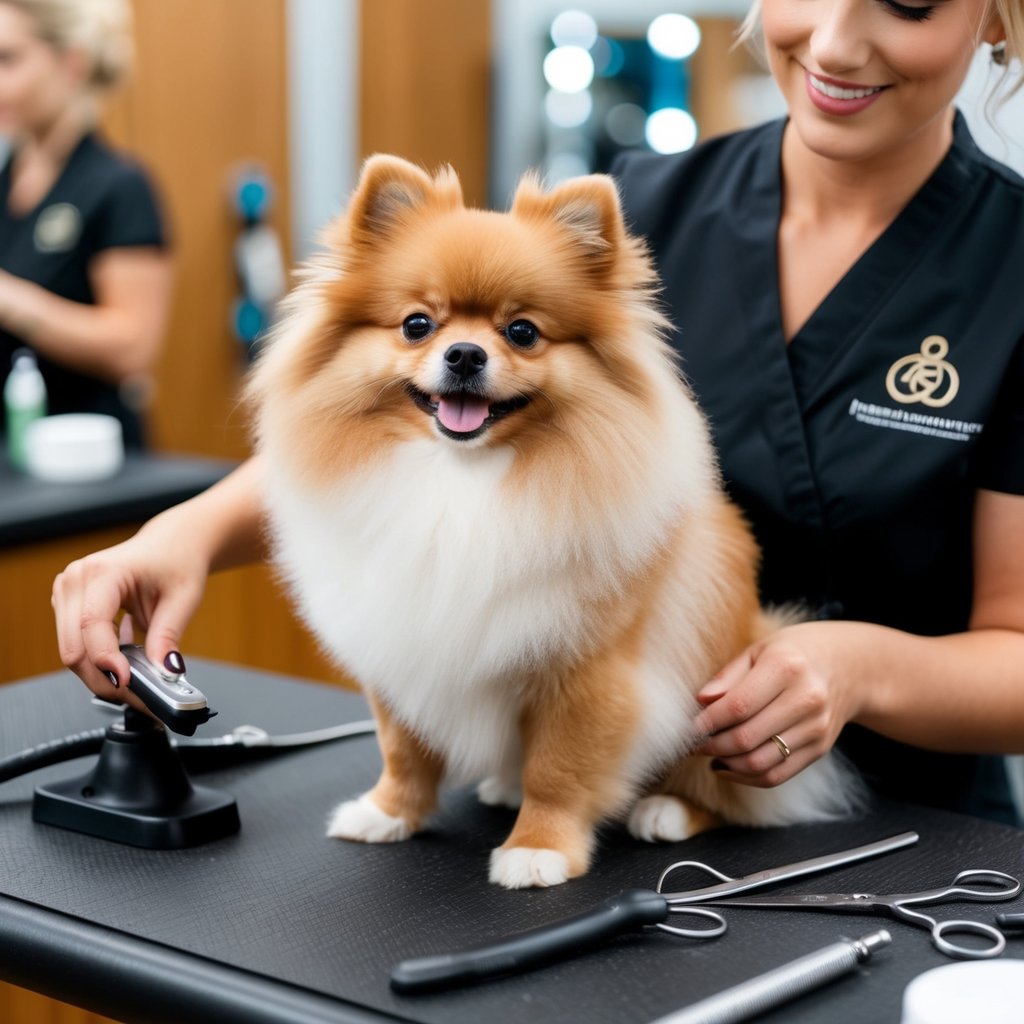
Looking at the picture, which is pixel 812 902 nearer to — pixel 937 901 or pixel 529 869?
pixel 937 901

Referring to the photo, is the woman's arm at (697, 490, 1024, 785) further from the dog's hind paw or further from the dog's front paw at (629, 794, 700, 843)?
the dog's hind paw

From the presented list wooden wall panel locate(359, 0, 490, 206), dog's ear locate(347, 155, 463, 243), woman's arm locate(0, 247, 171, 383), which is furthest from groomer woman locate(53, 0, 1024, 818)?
wooden wall panel locate(359, 0, 490, 206)

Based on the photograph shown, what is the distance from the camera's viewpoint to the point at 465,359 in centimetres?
112

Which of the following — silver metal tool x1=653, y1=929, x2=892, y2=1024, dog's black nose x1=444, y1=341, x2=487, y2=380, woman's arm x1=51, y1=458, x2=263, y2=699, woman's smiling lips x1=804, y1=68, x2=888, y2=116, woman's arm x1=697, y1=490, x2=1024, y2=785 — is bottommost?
silver metal tool x1=653, y1=929, x2=892, y2=1024

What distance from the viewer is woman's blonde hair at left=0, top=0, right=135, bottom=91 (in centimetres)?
309

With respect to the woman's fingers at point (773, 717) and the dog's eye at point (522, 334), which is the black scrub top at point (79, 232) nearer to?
the dog's eye at point (522, 334)

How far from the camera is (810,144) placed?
1354mm

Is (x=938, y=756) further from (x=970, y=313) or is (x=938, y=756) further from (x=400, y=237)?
(x=400, y=237)

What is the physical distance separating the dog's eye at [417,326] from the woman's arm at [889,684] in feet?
1.34

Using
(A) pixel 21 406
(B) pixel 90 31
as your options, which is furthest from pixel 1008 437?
(B) pixel 90 31

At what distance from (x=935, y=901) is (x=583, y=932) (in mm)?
302

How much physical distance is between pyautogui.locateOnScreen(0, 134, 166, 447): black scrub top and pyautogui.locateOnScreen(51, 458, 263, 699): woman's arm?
6.12ft

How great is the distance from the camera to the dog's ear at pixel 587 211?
1209mm

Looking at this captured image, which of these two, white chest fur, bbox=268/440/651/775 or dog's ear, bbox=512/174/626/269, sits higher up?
dog's ear, bbox=512/174/626/269
